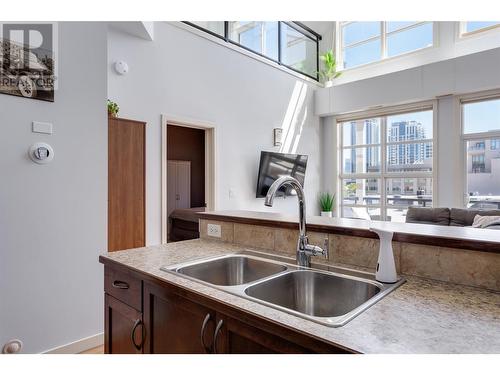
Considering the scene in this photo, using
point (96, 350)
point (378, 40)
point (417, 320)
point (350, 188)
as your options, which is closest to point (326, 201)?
point (350, 188)

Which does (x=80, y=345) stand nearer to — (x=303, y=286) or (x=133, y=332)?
(x=133, y=332)

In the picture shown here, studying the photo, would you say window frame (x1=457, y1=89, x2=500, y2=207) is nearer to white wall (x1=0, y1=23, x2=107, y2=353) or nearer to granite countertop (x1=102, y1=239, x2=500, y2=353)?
granite countertop (x1=102, y1=239, x2=500, y2=353)

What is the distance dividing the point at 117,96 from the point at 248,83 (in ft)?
6.93

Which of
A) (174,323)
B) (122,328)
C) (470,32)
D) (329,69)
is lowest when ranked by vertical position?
(122,328)

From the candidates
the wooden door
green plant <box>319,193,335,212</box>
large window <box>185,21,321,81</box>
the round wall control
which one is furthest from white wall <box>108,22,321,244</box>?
the round wall control

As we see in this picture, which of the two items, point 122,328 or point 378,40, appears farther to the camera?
point 378,40

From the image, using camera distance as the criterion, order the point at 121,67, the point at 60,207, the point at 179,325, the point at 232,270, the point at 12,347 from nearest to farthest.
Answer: the point at 179,325 < the point at 232,270 < the point at 12,347 < the point at 60,207 < the point at 121,67

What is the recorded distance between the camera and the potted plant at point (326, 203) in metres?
6.09

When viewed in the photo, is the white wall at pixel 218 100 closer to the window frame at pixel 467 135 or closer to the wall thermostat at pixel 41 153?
the wall thermostat at pixel 41 153

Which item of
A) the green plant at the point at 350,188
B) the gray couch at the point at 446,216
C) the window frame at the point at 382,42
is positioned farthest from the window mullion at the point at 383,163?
the gray couch at the point at 446,216

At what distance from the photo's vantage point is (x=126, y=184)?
2686 mm

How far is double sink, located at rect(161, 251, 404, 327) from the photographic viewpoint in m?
1.14

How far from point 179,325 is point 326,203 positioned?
5.30 meters
